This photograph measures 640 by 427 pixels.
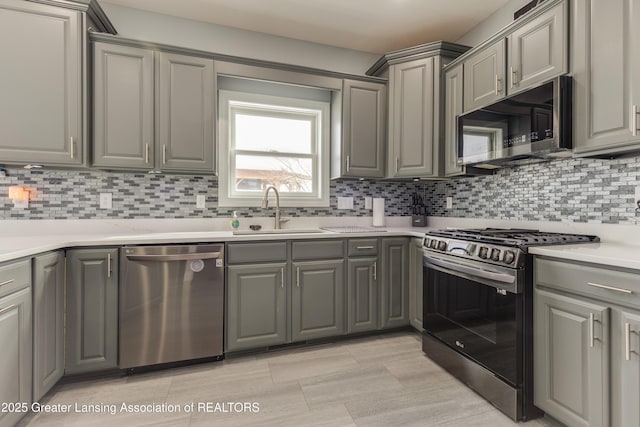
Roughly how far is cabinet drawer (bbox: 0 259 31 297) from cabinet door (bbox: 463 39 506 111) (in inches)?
116

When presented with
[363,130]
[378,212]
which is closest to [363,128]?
[363,130]

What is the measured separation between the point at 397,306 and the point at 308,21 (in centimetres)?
266

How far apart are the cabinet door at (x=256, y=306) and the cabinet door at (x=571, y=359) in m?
1.63

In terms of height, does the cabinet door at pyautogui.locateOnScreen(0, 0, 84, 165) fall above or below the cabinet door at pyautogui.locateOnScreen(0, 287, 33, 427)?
above

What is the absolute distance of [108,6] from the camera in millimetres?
2521

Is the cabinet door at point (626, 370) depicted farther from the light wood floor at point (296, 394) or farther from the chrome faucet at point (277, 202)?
the chrome faucet at point (277, 202)

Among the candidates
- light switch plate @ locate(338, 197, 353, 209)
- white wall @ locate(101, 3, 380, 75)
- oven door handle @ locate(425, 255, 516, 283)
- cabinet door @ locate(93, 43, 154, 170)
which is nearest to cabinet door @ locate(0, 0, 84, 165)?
cabinet door @ locate(93, 43, 154, 170)

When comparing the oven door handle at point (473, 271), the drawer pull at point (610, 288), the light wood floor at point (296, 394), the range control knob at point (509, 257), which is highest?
the range control knob at point (509, 257)

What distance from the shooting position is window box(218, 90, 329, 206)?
9.27 ft

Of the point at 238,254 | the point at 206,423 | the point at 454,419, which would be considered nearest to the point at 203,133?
the point at 238,254

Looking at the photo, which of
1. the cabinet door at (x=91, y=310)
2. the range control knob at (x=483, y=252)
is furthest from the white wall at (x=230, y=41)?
the range control knob at (x=483, y=252)

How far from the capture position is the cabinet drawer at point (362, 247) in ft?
8.31

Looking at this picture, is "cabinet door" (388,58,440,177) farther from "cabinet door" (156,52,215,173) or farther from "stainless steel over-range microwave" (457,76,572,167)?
"cabinet door" (156,52,215,173)

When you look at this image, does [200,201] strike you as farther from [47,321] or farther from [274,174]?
[47,321]
